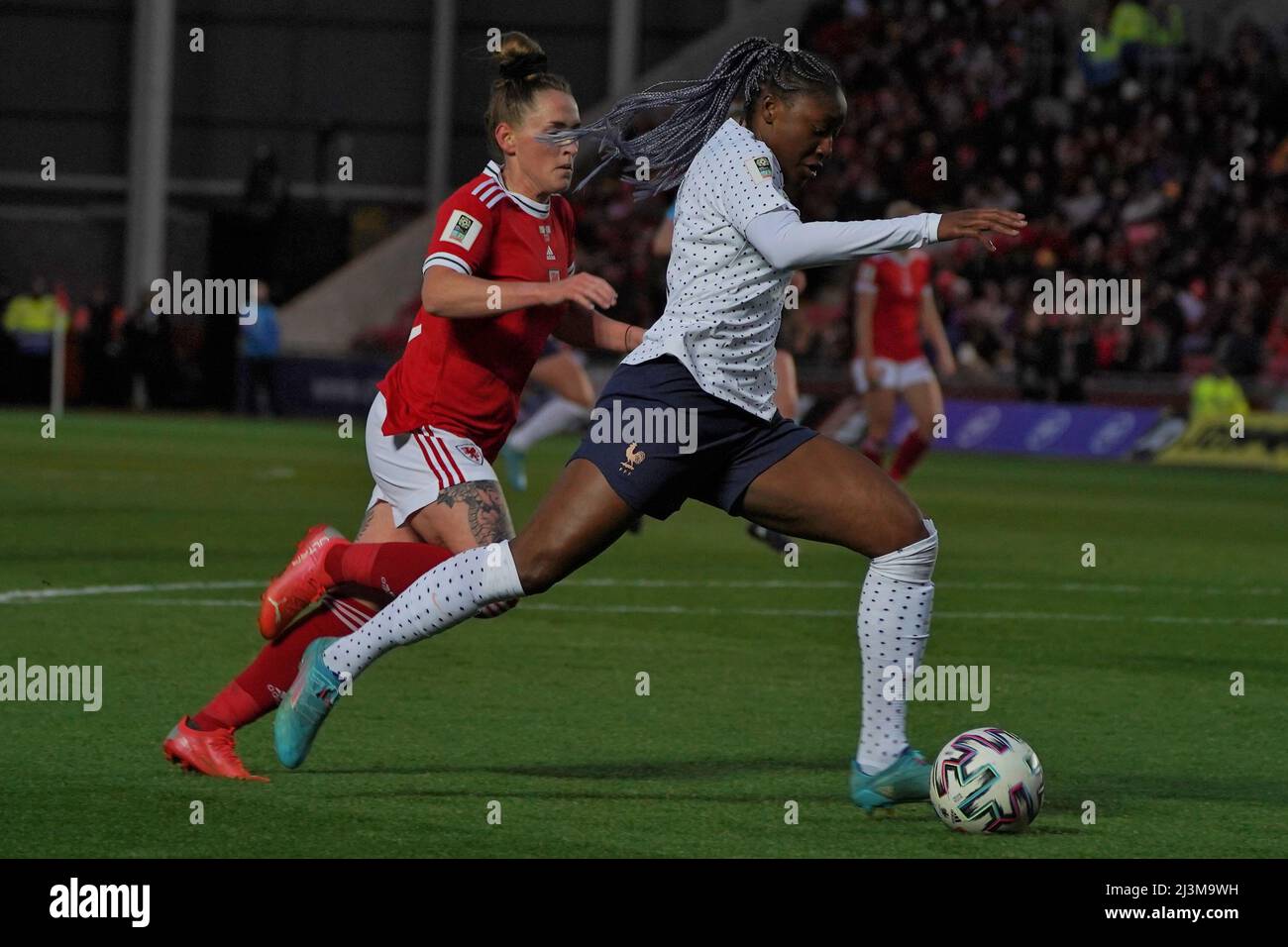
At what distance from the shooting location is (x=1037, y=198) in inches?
1214

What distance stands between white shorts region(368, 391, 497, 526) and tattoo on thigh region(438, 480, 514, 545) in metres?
0.03

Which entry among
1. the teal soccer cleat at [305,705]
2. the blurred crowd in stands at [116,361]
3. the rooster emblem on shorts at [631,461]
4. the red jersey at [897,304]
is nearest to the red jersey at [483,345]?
the teal soccer cleat at [305,705]

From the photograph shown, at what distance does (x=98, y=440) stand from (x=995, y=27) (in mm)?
15340

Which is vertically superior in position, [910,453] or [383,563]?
[910,453]

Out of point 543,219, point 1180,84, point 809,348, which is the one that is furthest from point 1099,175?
point 543,219

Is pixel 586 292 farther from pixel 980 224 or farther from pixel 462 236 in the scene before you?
pixel 980 224

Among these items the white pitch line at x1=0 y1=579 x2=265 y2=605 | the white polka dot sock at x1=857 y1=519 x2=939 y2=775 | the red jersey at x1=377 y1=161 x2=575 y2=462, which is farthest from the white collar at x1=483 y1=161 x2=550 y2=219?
the white pitch line at x1=0 y1=579 x2=265 y2=605

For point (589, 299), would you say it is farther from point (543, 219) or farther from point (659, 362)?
point (543, 219)

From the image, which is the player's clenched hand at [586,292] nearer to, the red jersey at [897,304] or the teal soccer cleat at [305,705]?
the teal soccer cleat at [305,705]

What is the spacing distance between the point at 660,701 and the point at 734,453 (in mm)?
2389

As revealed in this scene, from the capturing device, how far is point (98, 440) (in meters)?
25.7

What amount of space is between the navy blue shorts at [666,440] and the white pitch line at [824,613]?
499 centimetres

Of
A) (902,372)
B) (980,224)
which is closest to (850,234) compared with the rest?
(980,224)

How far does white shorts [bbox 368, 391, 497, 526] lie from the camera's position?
22.6 ft
